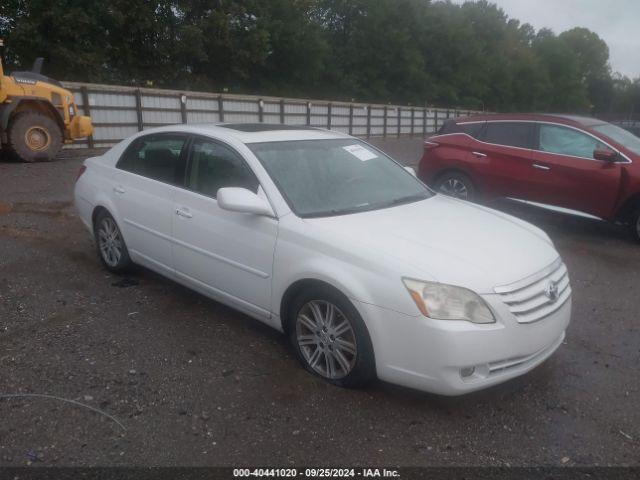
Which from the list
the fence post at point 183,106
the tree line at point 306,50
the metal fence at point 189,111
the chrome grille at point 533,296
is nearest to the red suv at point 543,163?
the chrome grille at point 533,296

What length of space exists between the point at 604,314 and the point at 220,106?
16674 millimetres

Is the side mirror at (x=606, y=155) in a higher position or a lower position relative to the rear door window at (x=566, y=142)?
lower

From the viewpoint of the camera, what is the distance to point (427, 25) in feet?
183

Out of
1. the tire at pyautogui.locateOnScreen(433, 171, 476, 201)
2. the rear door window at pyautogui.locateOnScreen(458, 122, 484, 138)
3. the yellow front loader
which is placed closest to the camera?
the tire at pyautogui.locateOnScreen(433, 171, 476, 201)

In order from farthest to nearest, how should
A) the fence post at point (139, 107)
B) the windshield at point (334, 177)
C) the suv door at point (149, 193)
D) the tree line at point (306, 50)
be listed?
→ the tree line at point (306, 50)
the fence post at point (139, 107)
the suv door at point (149, 193)
the windshield at point (334, 177)

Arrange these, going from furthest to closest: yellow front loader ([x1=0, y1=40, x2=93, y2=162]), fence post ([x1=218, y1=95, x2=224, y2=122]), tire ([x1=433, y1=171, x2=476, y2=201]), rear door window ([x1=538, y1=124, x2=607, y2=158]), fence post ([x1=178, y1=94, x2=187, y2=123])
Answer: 1. fence post ([x1=218, y1=95, x2=224, y2=122])
2. fence post ([x1=178, y1=94, x2=187, y2=123])
3. yellow front loader ([x1=0, y1=40, x2=93, y2=162])
4. tire ([x1=433, y1=171, x2=476, y2=201])
5. rear door window ([x1=538, y1=124, x2=607, y2=158])

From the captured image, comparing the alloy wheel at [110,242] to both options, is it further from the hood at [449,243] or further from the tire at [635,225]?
the tire at [635,225]

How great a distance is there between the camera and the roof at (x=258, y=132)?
164 inches

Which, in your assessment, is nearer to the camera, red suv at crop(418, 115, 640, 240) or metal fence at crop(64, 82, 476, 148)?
red suv at crop(418, 115, 640, 240)

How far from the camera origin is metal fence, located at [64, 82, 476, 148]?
15.8m

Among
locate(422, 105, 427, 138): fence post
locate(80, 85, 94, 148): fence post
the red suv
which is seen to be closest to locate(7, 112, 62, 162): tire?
locate(80, 85, 94, 148): fence post

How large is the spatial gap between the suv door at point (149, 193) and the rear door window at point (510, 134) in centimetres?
511

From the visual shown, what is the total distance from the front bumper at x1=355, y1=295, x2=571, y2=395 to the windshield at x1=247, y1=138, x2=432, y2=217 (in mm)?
960

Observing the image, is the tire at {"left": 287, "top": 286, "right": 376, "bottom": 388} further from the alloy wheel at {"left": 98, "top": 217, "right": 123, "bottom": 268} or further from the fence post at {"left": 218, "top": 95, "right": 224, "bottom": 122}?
the fence post at {"left": 218, "top": 95, "right": 224, "bottom": 122}
